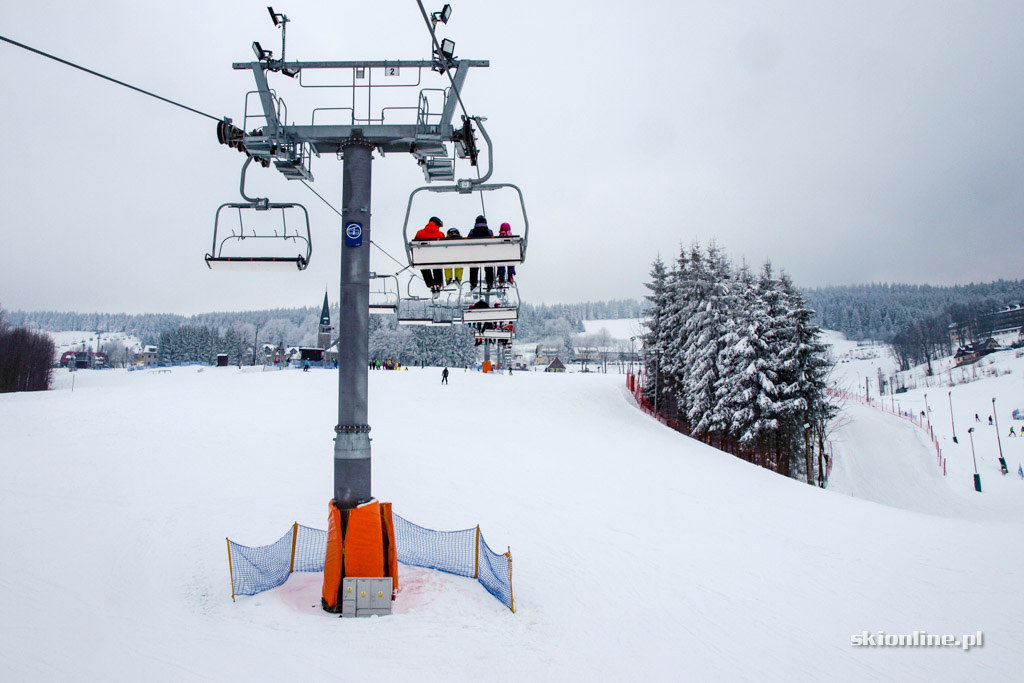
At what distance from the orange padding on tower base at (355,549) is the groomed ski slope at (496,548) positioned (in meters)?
0.50

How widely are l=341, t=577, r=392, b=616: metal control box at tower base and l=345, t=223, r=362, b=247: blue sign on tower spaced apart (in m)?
4.26

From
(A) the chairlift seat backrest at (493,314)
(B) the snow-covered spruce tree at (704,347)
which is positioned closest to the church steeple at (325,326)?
(B) the snow-covered spruce tree at (704,347)

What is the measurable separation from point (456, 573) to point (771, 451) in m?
26.0

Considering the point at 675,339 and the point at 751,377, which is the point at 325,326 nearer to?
the point at 675,339

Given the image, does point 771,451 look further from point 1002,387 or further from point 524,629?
point 1002,387

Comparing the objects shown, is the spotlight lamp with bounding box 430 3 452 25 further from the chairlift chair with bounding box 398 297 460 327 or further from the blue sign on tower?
the chairlift chair with bounding box 398 297 460 327

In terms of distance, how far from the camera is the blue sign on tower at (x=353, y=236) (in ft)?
24.4

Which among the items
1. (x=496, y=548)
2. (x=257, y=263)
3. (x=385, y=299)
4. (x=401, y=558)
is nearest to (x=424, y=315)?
(x=385, y=299)

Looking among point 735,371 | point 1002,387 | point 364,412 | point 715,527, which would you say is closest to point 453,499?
point 715,527

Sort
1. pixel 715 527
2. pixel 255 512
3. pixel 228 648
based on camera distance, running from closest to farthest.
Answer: pixel 228 648, pixel 255 512, pixel 715 527

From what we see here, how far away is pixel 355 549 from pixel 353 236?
4.02 meters

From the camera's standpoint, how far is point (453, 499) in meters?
14.5

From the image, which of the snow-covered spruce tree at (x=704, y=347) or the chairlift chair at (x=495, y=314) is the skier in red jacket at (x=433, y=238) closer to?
the chairlift chair at (x=495, y=314)

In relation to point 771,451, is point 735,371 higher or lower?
higher
